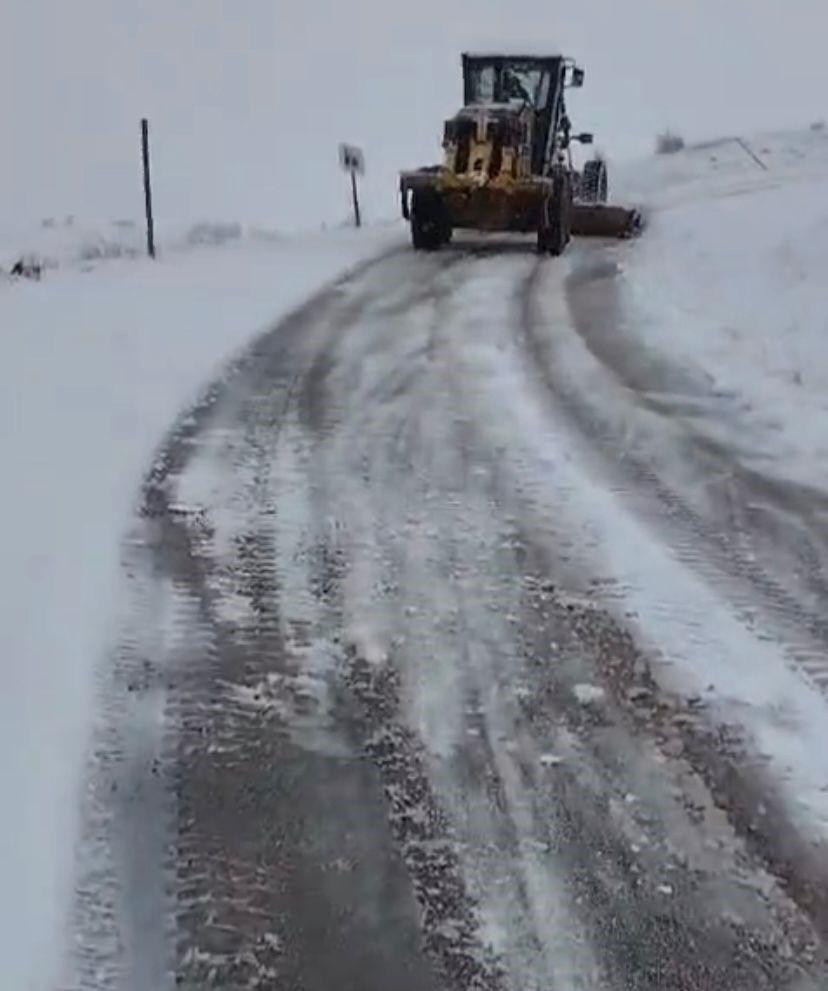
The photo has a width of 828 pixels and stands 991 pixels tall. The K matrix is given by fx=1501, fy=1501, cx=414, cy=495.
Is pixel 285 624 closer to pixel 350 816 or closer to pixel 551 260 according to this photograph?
pixel 350 816

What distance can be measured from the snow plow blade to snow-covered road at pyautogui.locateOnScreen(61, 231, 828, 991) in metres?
13.1

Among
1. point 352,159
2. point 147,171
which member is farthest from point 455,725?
point 352,159

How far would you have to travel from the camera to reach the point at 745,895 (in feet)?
10.9

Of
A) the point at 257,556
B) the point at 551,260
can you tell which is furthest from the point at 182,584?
the point at 551,260

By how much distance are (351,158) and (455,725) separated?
20.5m

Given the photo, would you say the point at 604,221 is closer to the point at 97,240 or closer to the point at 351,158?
the point at 351,158

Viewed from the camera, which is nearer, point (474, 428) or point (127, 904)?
point (127, 904)

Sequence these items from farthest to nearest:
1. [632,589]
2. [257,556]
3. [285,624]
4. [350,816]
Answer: [257,556] < [632,589] < [285,624] < [350,816]

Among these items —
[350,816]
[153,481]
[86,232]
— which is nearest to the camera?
[350,816]

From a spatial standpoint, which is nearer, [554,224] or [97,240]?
[554,224]

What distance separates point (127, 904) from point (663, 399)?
5509 millimetres

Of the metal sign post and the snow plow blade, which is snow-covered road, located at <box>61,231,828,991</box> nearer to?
the snow plow blade

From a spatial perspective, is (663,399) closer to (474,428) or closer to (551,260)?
(474,428)

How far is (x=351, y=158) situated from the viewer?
23.7 metres
